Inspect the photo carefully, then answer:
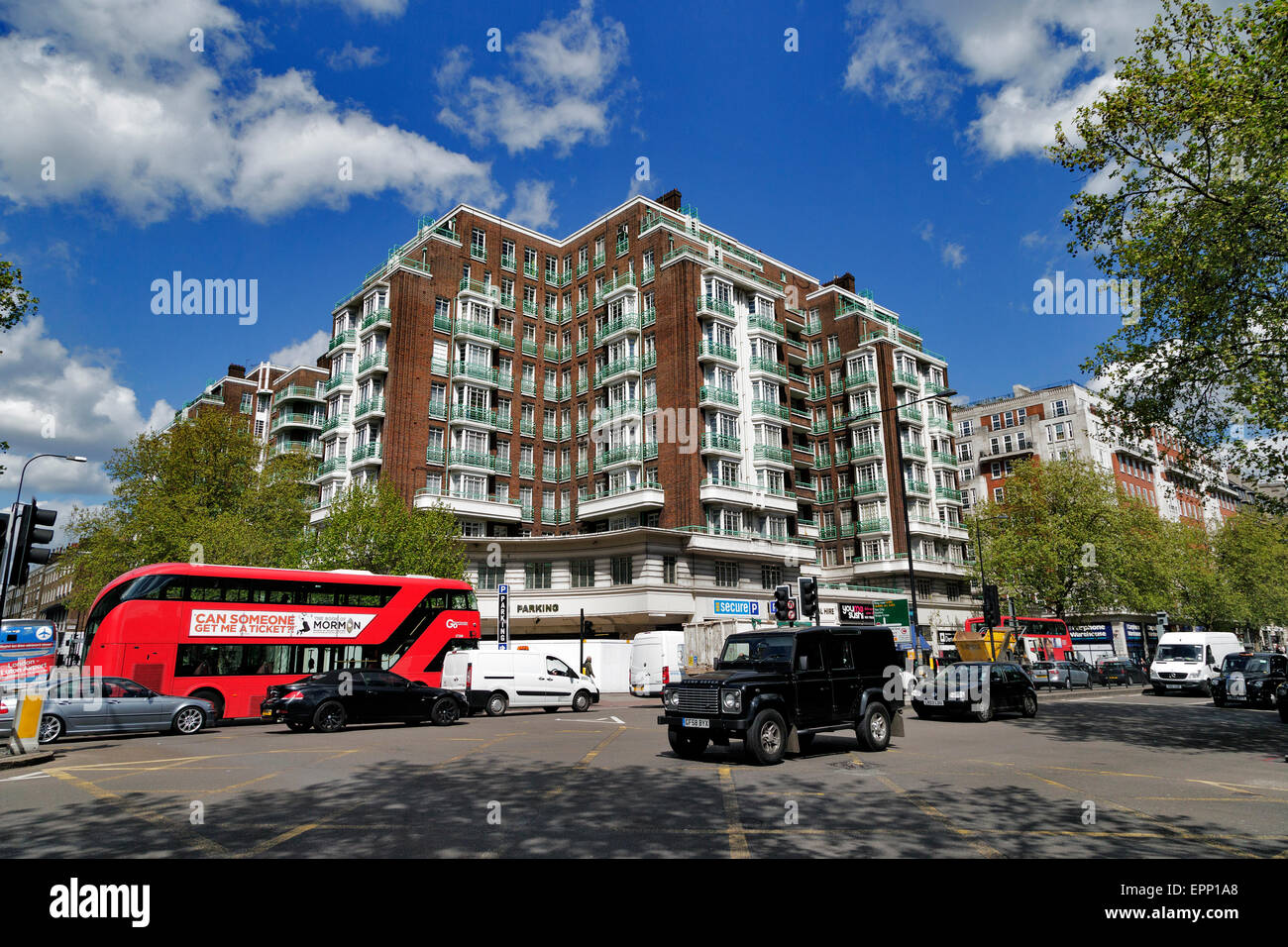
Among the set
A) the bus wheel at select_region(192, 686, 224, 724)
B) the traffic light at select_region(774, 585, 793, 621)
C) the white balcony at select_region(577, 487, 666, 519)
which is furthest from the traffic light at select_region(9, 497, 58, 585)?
the white balcony at select_region(577, 487, 666, 519)

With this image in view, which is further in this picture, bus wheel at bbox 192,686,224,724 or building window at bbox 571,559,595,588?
building window at bbox 571,559,595,588

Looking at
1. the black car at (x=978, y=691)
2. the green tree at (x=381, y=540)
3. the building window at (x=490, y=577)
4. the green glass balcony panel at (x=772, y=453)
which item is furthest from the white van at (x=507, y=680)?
the green glass balcony panel at (x=772, y=453)

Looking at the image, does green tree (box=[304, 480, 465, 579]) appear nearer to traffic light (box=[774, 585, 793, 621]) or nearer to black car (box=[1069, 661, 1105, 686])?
traffic light (box=[774, 585, 793, 621])

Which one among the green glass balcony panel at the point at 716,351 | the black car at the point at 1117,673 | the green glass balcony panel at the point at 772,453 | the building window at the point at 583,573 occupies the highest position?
the green glass balcony panel at the point at 716,351

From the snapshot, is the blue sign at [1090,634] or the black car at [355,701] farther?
the blue sign at [1090,634]

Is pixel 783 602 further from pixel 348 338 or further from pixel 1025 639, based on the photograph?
pixel 348 338

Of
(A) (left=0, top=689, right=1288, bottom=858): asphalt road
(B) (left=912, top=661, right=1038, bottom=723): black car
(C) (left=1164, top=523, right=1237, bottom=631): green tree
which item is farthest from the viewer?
(C) (left=1164, top=523, right=1237, bottom=631): green tree

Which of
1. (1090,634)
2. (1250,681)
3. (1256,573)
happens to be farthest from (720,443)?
(1256,573)

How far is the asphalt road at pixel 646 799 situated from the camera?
6.64 metres

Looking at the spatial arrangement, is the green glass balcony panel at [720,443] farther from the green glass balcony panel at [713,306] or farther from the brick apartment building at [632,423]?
the green glass balcony panel at [713,306]

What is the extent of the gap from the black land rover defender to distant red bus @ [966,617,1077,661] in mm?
34575

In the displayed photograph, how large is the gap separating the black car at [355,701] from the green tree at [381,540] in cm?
1742

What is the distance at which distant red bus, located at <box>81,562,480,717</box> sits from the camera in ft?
67.1
